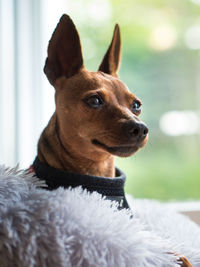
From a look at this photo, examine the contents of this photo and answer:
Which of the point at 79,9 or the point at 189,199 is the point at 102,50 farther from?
the point at 189,199

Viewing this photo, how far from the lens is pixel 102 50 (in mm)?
1917

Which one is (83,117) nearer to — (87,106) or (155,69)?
(87,106)

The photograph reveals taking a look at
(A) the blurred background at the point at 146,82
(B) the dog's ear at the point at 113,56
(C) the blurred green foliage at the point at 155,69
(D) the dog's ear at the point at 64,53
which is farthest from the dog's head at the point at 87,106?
(C) the blurred green foliage at the point at 155,69

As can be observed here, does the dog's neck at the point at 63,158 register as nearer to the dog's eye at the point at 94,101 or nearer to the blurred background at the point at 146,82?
the dog's eye at the point at 94,101

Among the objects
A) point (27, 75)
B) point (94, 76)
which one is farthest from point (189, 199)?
point (94, 76)

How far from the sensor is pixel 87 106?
1.02 meters

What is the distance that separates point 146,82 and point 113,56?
750 mm

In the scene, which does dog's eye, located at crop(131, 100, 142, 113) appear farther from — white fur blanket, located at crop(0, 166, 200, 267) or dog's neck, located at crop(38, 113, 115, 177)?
white fur blanket, located at crop(0, 166, 200, 267)

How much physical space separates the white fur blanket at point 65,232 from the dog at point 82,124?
14 cm

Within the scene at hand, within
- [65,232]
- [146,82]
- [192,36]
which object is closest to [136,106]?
[65,232]

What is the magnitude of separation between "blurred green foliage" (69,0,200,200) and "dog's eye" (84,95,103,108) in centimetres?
89

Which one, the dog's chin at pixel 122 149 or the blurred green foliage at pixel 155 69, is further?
the blurred green foliage at pixel 155 69

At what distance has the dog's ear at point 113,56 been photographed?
122 centimetres

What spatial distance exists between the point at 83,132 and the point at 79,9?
1036mm
